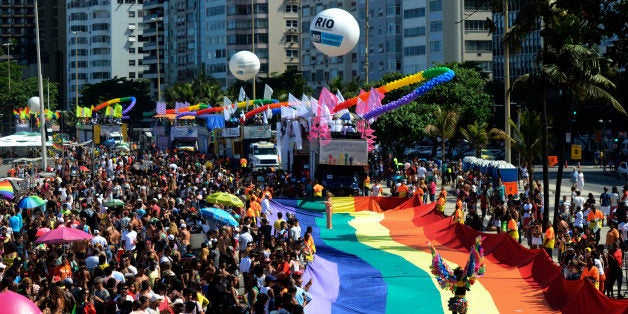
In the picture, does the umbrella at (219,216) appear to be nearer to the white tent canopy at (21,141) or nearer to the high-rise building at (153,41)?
the white tent canopy at (21,141)

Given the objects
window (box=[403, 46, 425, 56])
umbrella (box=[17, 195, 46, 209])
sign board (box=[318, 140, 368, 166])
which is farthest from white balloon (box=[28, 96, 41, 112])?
umbrella (box=[17, 195, 46, 209])

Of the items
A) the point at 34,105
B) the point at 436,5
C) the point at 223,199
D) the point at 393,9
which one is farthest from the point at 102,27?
the point at 223,199

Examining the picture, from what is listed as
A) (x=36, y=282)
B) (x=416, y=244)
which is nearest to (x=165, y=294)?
(x=36, y=282)

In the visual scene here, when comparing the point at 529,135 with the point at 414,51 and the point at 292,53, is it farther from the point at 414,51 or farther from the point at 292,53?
the point at 292,53

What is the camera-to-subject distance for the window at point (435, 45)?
11925 cm

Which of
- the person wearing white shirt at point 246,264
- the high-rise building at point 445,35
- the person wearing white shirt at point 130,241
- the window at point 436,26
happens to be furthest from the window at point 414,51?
the person wearing white shirt at point 246,264

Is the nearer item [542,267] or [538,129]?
[542,267]

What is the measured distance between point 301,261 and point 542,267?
523 centimetres

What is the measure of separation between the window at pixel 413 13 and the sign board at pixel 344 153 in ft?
242

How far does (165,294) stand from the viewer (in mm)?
19266

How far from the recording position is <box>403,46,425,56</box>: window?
121319 millimetres

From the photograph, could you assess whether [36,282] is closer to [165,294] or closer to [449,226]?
[165,294]

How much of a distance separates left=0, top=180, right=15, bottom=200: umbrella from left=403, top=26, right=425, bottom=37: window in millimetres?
85471

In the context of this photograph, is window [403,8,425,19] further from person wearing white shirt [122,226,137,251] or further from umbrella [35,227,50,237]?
person wearing white shirt [122,226,137,251]
